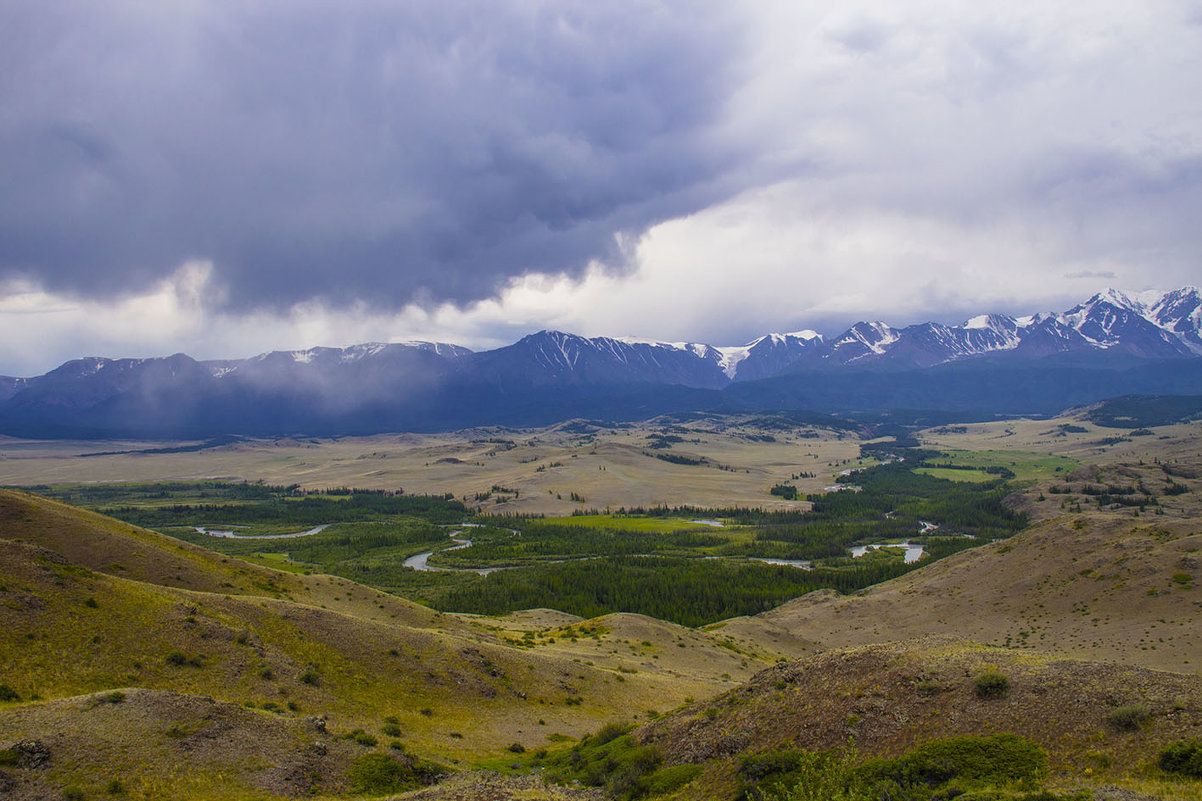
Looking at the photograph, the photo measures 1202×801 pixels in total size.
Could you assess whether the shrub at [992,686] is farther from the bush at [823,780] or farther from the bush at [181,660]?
the bush at [181,660]

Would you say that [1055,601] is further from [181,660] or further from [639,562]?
[181,660]

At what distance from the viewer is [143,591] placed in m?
46.7

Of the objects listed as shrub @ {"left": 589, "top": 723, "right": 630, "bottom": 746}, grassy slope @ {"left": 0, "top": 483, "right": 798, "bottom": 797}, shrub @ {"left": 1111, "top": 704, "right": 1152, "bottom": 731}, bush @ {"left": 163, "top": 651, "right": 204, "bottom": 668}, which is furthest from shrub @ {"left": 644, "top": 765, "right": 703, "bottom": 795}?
bush @ {"left": 163, "top": 651, "right": 204, "bottom": 668}

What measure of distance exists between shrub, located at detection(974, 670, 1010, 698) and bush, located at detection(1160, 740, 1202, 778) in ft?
23.0

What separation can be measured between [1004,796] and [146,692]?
39.2 metres

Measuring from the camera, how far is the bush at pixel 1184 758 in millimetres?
21656

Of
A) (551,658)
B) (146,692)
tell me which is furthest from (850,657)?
(146,692)

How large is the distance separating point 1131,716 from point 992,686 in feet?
17.8

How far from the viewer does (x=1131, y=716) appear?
25.1m

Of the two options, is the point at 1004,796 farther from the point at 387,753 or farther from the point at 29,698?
the point at 29,698

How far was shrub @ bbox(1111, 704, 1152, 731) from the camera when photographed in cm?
2489

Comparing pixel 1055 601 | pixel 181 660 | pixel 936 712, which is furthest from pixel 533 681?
pixel 1055 601

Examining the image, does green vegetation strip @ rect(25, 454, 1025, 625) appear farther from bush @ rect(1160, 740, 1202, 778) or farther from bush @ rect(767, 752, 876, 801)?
bush @ rect(1160, 740, 1202, 778)

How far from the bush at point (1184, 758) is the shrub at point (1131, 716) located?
79.1 inches
